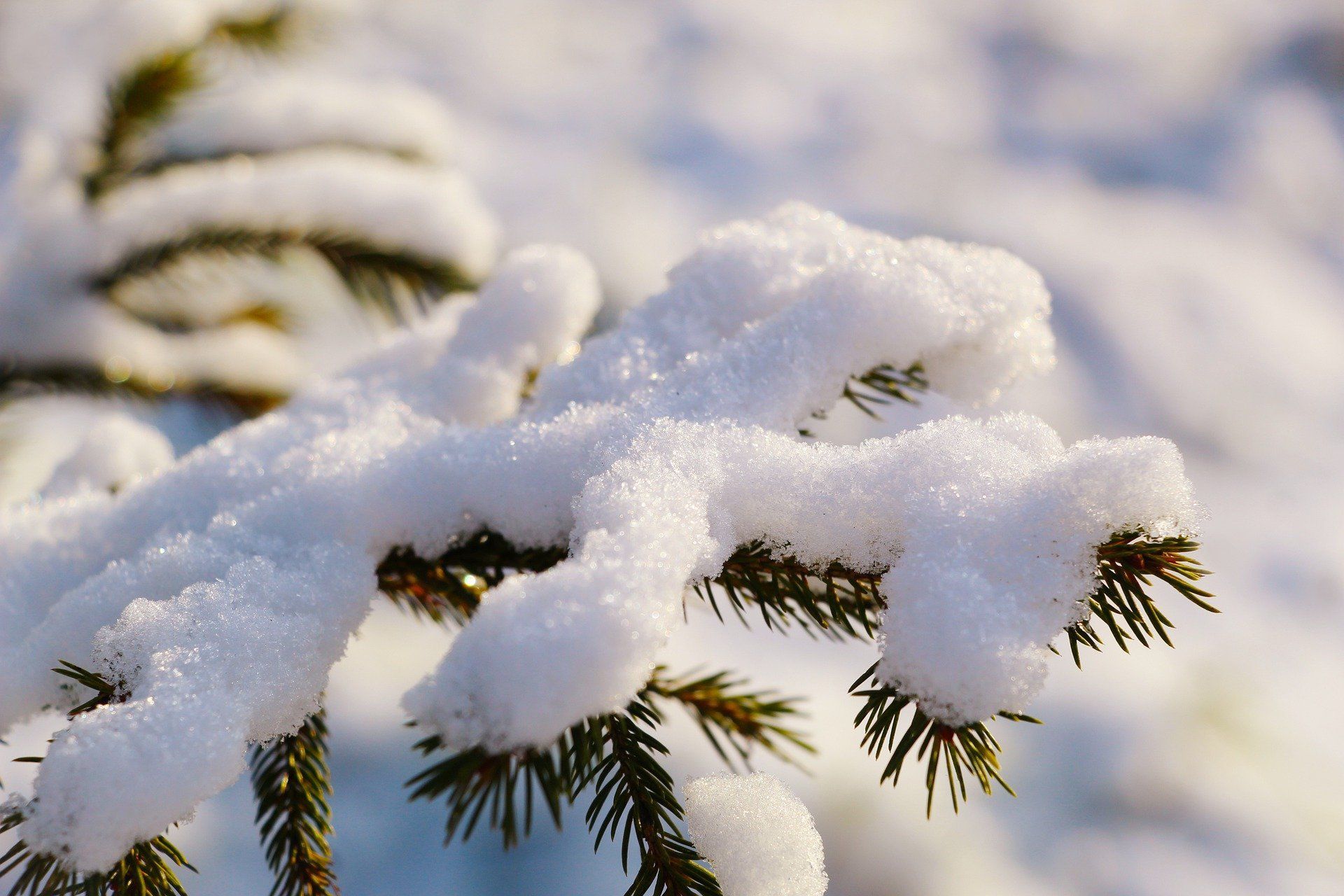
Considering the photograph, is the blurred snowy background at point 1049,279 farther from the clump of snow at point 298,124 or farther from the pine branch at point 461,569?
the pine branch at point 461,569

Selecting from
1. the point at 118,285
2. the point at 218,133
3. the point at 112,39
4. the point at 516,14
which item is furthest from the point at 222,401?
the point at 516,14

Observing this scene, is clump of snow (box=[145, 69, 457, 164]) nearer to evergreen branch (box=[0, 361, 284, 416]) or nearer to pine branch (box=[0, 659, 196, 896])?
evergreen branch (box=[0, 361, 284, 416])

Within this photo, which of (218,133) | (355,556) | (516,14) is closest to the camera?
(355,556)

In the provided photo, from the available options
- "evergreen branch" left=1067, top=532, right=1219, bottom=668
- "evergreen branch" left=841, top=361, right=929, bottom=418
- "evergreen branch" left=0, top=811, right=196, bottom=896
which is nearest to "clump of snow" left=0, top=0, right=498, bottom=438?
"evergreen branch" left=841, top=361, right=929, bottom=418

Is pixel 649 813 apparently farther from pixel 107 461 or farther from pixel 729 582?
pixel 107 461

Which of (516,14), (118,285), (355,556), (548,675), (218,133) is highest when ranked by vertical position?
(516,14)

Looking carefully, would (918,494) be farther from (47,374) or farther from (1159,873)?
(1159,873)
